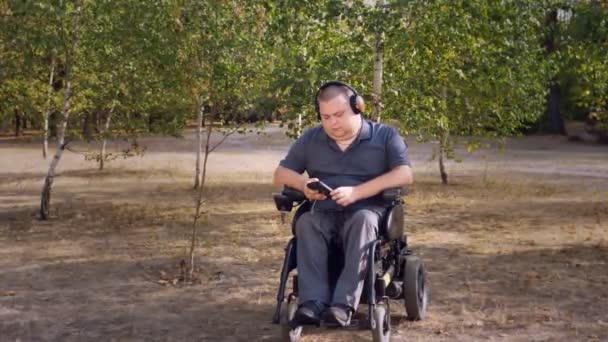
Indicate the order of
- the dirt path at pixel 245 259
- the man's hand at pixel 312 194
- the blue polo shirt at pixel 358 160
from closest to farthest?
1. the man's hand at pixel 312 194
2. the blue polo shirt at pixel 358 160
3. the dirt path at pixel 245 259

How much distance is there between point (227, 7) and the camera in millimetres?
11141

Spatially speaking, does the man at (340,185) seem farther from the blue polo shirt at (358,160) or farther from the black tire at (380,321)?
the black tire at (380,321)

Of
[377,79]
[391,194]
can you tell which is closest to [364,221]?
[391,194]

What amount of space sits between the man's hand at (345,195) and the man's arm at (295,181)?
101 mm

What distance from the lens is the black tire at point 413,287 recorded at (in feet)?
23.4

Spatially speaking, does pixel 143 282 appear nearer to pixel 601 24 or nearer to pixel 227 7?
pixel 227 7

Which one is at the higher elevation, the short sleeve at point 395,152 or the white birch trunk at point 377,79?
the white birch trunk at point 377,79

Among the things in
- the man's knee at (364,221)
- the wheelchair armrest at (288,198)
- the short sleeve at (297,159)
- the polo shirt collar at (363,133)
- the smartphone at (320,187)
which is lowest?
the man's knee at (364,221)

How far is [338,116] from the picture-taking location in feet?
21.0

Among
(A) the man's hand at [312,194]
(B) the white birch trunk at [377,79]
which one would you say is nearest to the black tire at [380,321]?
(A) the man's hand at [312,194]

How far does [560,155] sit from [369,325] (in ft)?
88.4

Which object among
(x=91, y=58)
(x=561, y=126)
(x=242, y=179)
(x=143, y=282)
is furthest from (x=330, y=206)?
(x=561, y=126)

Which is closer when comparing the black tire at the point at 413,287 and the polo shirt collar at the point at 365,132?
the polo shirt collar at the point at 365,132

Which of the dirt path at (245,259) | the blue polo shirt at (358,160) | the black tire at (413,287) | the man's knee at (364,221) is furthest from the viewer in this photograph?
the dirt path at (245,259)
